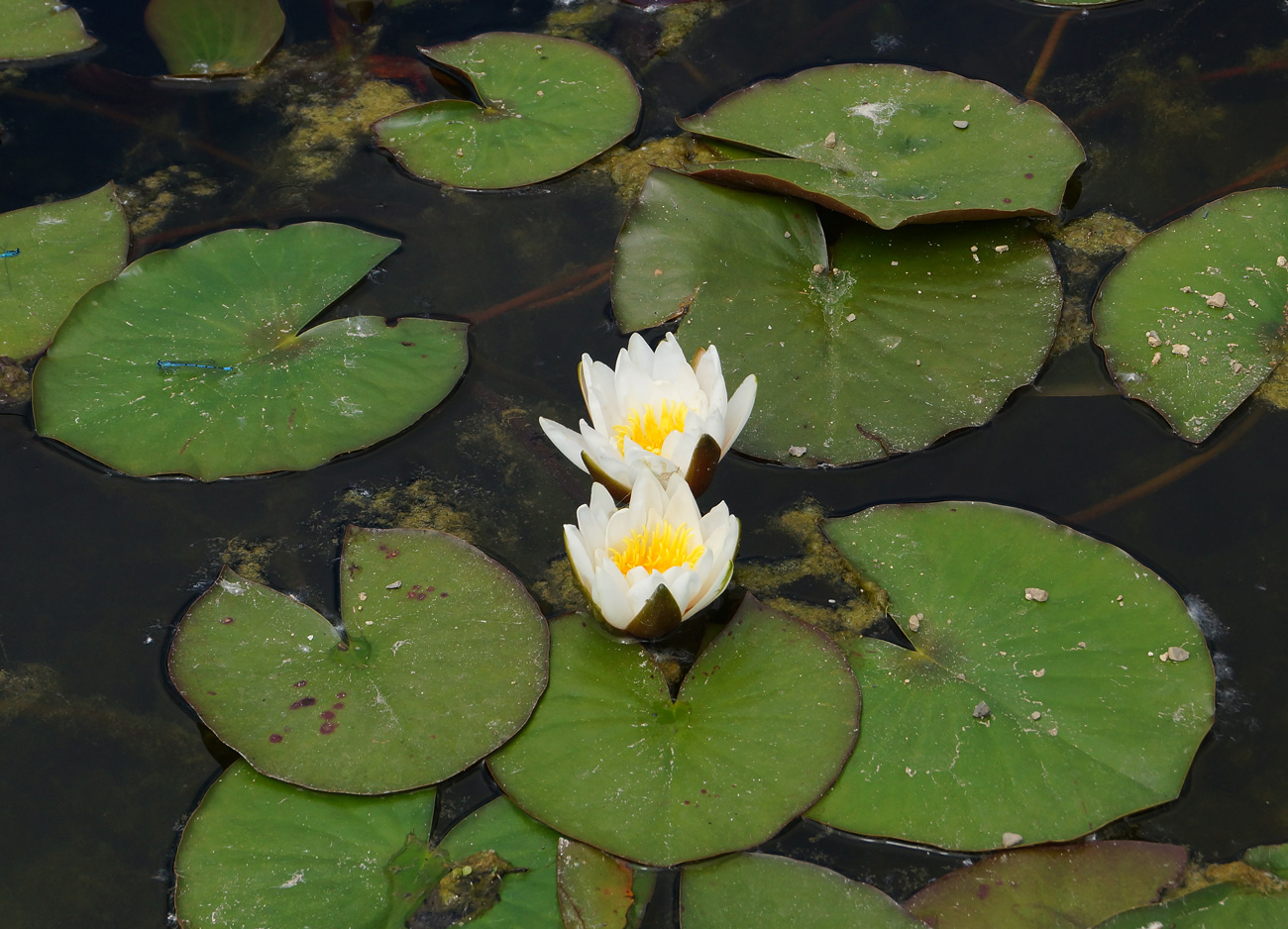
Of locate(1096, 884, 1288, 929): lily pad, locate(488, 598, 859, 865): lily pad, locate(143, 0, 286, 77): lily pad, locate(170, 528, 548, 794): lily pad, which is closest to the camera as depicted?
locate(1096, 884, 1288, 929): lily pad

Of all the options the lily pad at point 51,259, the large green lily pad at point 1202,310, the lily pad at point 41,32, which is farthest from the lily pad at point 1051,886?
the lily pad at point 41,32

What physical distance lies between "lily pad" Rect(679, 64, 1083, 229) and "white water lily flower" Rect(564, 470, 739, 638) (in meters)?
1.17

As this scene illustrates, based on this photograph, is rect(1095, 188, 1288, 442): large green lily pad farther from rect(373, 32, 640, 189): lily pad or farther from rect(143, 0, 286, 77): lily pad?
rect(143, 0, 286, 77): lily pad

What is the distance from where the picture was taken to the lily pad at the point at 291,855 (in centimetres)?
190

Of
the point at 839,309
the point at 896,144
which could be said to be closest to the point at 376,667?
the point at 839,309

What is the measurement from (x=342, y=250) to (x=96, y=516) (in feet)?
3.60

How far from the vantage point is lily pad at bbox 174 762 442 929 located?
1903mm

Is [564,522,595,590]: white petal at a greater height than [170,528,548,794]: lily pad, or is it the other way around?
[564,522,595,590]: white petal

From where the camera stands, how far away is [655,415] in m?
2.36

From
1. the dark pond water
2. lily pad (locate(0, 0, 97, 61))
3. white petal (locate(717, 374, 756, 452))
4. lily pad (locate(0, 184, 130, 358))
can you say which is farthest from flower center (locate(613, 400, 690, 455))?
lily pad (locate(0, 0, 97, 61))

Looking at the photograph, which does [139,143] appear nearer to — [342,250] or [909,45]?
[342,250]

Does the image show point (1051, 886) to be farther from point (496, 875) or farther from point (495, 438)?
point (495, 438)

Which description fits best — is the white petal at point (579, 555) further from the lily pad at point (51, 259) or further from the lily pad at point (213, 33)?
the lily pad at point (213, 33)

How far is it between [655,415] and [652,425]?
0.04 m
